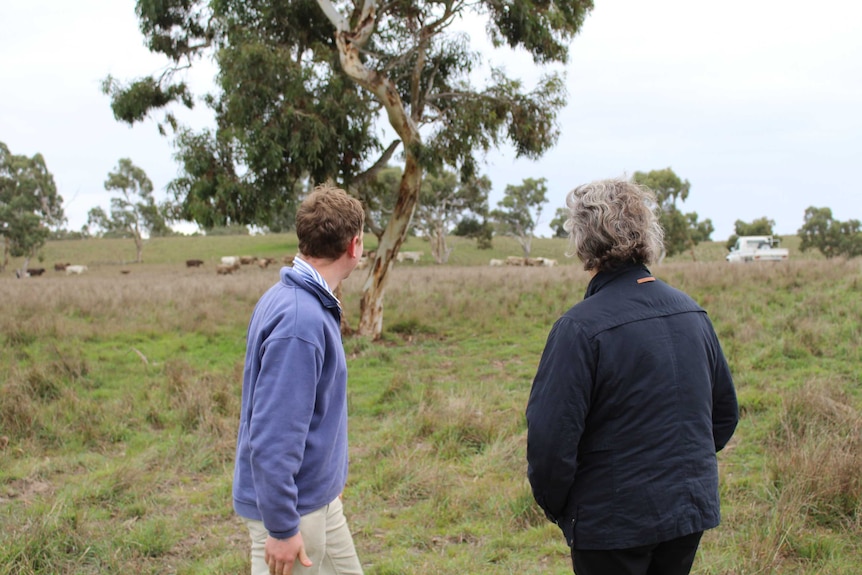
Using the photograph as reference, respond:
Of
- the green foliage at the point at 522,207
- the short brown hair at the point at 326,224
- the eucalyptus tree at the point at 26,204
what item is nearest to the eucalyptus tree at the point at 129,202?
the eucalyptus tree at the point at 26,204

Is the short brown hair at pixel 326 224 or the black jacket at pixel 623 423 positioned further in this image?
the short brown hair at pixel 326 224

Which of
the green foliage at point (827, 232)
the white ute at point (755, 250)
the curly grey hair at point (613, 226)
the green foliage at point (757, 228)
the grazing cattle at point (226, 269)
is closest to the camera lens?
the curly grey hair at point (613, 226)

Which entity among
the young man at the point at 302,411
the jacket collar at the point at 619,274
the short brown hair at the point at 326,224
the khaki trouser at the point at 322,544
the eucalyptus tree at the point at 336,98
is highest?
the eucalyptus tree at the point at 336,98

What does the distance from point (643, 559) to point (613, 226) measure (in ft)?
3.43

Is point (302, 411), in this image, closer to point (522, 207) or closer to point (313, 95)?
point (313, 95)

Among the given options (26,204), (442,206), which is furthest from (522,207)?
(26,204)

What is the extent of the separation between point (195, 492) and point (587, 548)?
13.0 feet

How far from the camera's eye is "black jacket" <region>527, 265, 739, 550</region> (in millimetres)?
1946

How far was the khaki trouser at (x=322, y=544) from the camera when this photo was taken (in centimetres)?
220

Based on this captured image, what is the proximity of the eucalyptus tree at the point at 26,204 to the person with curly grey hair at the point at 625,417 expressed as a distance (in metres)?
48.3

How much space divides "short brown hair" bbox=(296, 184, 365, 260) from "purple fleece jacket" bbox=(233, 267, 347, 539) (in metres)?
0.14

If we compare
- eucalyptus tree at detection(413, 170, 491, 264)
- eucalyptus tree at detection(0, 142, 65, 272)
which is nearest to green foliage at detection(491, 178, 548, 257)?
eucalyptus tree at detection(413, 170, 491, 264)

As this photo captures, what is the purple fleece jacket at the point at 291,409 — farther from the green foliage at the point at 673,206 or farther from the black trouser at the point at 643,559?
the green foliage at the point at 673,206

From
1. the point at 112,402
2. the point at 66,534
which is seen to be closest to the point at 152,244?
the point at 112,402
